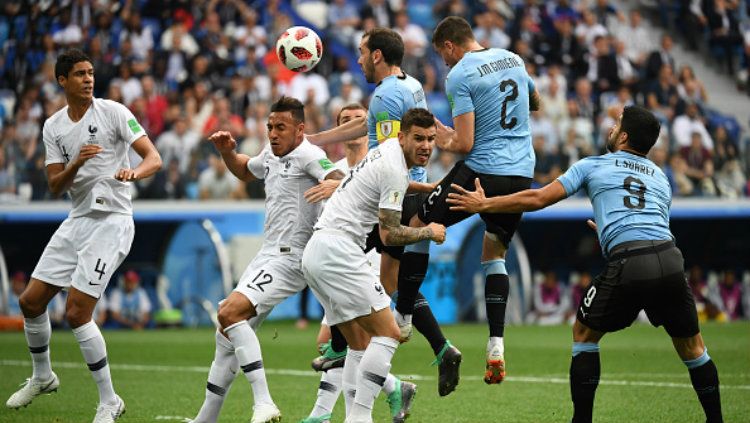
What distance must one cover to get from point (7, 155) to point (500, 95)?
12.9m

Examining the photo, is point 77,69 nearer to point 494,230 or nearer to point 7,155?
point 494,230

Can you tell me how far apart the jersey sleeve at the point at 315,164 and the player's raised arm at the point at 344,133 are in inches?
36.7

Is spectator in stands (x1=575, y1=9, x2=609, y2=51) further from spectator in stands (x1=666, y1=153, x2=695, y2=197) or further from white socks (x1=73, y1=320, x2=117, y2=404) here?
white socks (x1=73, y1=320, x2=117, y2=404)

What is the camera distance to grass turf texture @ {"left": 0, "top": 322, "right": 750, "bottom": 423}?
34.7 feet

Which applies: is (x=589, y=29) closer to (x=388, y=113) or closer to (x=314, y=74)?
(x=314, y=74)

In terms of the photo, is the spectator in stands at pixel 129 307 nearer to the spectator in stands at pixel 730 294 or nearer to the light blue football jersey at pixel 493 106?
the spectator in stands at pixel 730 294

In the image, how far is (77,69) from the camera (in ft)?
33.2

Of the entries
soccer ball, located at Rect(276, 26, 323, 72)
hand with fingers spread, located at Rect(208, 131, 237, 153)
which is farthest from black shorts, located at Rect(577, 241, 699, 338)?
soccer ball, located at Rect(276, 26, 323, 72)

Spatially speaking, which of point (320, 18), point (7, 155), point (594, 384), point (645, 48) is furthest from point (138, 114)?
point (594, 384)

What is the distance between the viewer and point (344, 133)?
10.6 metres

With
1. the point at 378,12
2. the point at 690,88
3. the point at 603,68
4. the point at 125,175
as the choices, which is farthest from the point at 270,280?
the point at 690,88

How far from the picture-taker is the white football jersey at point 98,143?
1022cm

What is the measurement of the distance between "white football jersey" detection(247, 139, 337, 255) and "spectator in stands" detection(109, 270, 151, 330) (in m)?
12.7

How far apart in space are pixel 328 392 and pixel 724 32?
2121cm
